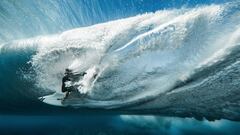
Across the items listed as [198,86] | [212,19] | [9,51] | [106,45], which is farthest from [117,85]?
[9,51]

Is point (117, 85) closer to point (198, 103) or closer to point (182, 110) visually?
point (198, 103)

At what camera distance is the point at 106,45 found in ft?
25.9

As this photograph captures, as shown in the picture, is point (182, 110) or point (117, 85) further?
point (182, 110)

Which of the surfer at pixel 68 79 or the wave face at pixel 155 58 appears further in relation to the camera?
the surfer at pixel 68 79

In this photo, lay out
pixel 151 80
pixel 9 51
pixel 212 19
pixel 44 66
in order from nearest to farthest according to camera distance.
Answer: pixel 212 19
pixel 151 80
pixel 44 66
pixel 9 51

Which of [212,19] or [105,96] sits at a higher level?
[212,19]

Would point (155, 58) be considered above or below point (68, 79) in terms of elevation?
above

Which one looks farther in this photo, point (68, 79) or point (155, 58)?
point (68, 79)

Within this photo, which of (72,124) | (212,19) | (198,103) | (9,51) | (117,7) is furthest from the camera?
(72,124)

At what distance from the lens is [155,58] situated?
7664 mm

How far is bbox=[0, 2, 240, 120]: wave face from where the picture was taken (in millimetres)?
6957

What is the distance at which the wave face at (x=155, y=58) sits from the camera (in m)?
6.96

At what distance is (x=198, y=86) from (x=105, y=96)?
3095 millimetres

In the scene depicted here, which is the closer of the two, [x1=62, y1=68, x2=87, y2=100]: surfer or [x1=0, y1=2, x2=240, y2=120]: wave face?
[x1=0, y1=2, x2=240, y2=120]: wave face
